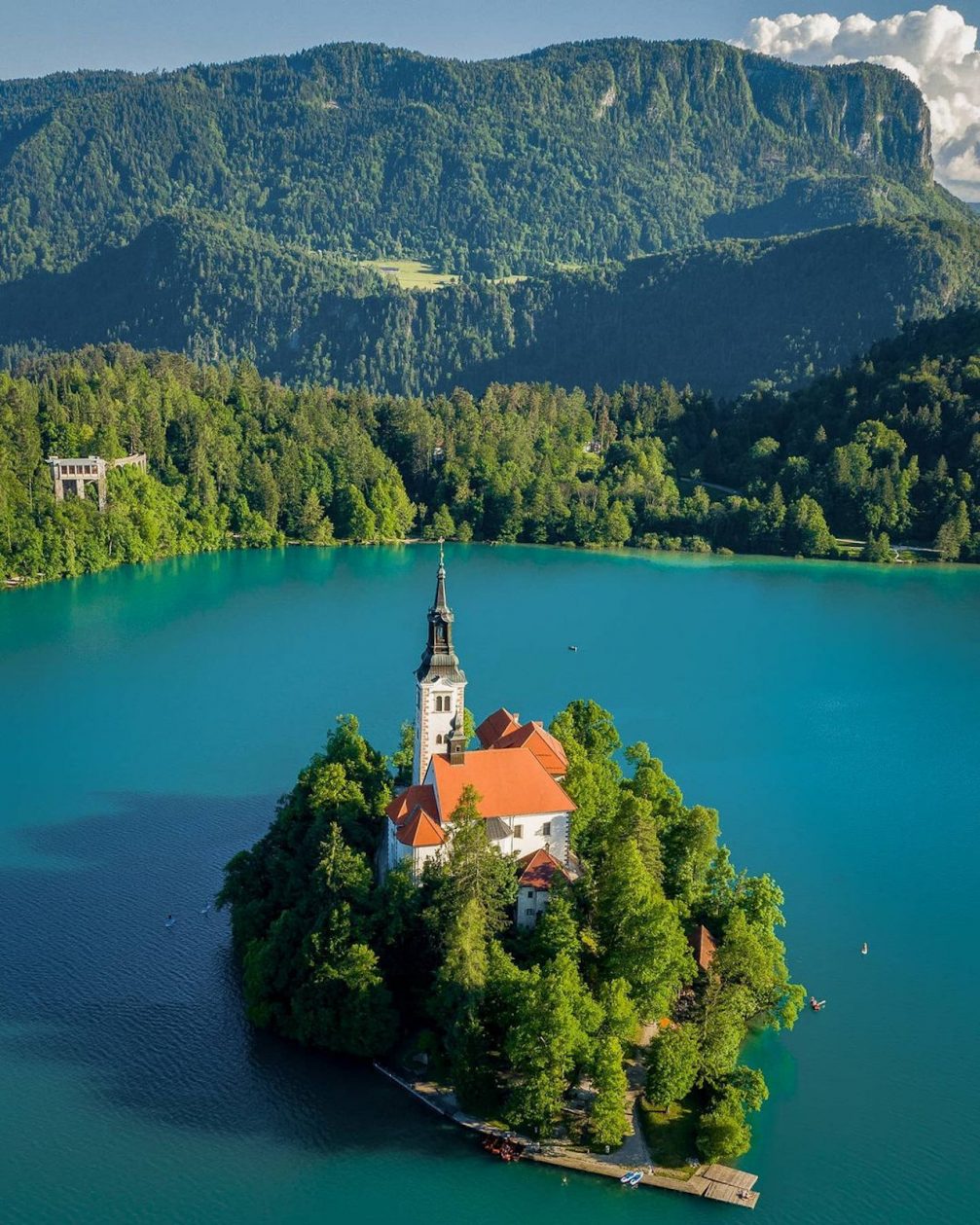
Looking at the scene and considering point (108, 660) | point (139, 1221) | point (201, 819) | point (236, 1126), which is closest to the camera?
point (139, 1221)

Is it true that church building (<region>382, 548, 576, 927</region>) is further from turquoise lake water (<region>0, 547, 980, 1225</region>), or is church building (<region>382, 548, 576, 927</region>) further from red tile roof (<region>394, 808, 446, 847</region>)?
turquoise lake water (<region>0, 547, 980, 1225</region>)

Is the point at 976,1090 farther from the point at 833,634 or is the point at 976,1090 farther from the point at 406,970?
the point at 833,634

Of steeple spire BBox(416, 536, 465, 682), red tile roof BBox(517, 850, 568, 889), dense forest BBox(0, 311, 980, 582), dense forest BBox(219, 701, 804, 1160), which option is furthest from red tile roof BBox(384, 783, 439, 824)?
dense forest BBox(0, 311, 980, 582)

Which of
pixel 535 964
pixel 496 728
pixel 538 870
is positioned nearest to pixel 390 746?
pixel 496 728

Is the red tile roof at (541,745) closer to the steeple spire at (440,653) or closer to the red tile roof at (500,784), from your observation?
the red tile roof at (500,784)

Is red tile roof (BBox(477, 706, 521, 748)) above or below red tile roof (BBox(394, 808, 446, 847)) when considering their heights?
above

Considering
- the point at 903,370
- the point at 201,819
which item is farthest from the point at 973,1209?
the point at 903,370
